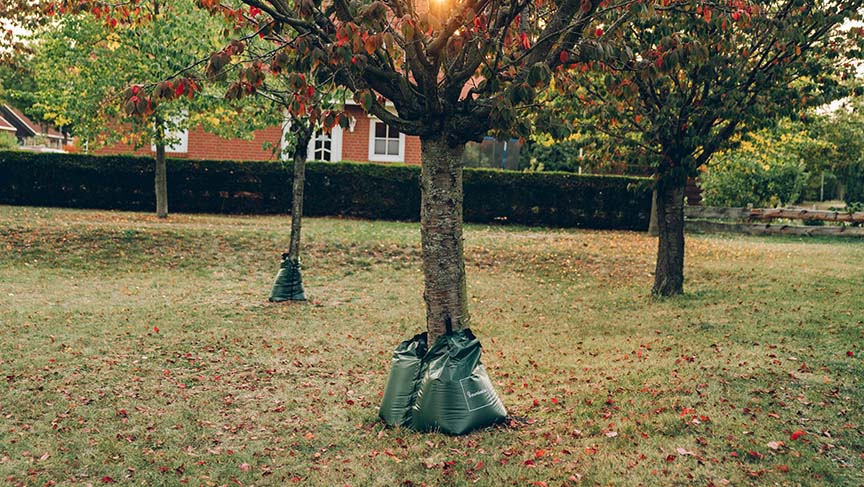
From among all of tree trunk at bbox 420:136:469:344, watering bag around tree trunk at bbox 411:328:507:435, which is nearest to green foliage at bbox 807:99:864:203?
Result: tree trunk at bbox 420:136:469:344

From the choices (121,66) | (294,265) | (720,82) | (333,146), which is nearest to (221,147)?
(333,146)

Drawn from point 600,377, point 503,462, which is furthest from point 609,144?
point 503,462

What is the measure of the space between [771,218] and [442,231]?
50.1ft

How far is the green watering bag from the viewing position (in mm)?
5137

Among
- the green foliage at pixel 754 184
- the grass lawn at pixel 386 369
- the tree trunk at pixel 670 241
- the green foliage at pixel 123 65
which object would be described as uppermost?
the green foliage at pixel 123 65

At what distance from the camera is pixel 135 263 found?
41.7ft

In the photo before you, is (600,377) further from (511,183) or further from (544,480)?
(511,183)

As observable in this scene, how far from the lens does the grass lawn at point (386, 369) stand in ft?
15.4

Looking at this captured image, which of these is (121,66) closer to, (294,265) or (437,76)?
(294,265)

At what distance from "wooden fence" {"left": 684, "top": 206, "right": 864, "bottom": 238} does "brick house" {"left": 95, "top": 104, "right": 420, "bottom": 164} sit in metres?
8.96

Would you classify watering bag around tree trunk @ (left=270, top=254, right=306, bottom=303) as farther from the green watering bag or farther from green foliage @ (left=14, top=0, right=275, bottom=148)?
the green watering bag

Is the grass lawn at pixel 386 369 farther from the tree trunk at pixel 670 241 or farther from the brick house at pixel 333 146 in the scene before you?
the brick house at pixel 333 146

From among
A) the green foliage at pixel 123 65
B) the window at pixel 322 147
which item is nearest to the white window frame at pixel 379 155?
the window at pixel 322 147

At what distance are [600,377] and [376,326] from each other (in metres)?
3.47
